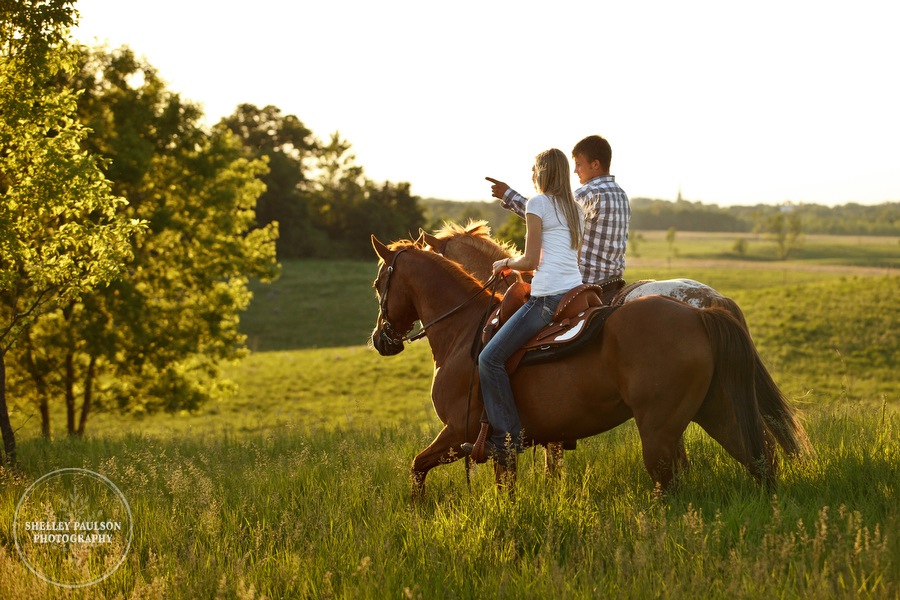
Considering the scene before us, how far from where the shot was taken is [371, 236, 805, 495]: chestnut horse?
5.38 meters

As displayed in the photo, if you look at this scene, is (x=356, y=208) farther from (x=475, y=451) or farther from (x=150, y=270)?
(x=475, y=451)

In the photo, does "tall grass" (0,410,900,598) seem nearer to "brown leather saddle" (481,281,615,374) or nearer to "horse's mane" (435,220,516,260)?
"brown leather saddle" (481,281,615,374)

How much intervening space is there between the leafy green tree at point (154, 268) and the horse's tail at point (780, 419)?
48.9ft

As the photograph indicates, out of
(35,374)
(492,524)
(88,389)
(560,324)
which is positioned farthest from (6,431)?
(88,389)

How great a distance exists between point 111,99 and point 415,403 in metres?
12.6

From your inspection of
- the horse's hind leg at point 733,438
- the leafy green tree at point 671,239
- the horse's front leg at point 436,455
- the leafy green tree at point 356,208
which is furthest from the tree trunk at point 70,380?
the leafy green tree at point 671,239

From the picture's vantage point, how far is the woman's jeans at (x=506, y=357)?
19.8 feet

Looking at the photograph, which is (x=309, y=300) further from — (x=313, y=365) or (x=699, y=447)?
(x=699, y=447)

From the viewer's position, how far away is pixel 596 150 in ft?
23.9

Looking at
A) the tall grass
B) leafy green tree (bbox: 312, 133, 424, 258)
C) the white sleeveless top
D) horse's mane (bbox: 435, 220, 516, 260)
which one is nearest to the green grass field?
the tall grass

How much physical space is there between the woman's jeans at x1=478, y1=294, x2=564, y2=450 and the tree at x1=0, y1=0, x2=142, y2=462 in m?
4.94

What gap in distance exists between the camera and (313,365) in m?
33.3

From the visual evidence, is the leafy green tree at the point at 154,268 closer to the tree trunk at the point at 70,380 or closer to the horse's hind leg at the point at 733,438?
the tree trunk at the point at 70,380

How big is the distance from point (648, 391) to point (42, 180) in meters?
6.92
